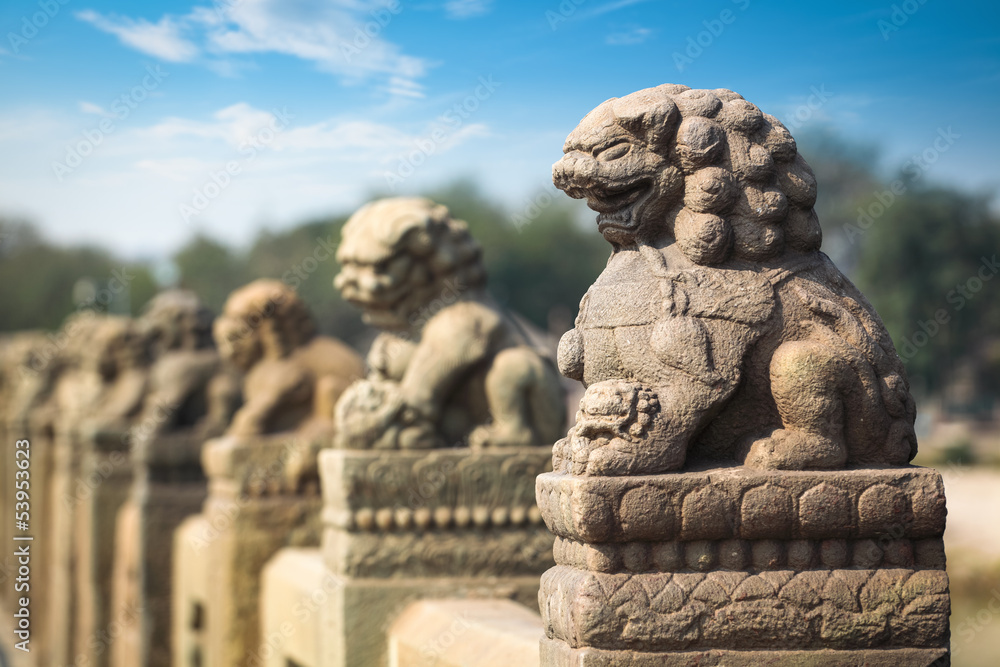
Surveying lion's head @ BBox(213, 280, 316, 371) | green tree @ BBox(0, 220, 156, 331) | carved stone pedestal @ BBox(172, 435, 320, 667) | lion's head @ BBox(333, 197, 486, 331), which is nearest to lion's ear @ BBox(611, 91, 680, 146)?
lion's head @ BBox(333, 197, 486, 331)

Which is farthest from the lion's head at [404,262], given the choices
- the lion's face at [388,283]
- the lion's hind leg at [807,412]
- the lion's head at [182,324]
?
the lion's head at [182,324]

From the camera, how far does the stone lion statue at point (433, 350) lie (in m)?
5.30

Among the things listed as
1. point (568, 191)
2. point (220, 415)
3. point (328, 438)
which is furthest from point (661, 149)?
point (220, 415)

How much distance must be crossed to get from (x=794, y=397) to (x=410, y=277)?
2664 millimetres

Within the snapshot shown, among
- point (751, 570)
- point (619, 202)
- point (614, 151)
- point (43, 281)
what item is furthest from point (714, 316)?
point (43, 281)

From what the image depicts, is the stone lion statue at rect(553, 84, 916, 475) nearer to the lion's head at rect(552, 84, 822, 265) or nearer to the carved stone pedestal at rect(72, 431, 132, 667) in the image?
the lion's head at rect(552, 84, 822, 265)

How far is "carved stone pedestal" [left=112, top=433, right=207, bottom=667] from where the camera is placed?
28.7 ft

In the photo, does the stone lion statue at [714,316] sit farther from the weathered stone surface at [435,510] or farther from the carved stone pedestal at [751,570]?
the weathered stone surface at [435,510]

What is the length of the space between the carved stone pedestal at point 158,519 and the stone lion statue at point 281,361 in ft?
5.23

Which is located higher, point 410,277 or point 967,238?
point 967,238

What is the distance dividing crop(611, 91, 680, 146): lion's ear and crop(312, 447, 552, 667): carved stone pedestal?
2.25m

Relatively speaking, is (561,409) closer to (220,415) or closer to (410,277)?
(410,277)

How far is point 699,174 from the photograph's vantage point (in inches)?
131

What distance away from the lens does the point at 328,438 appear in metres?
6.97
